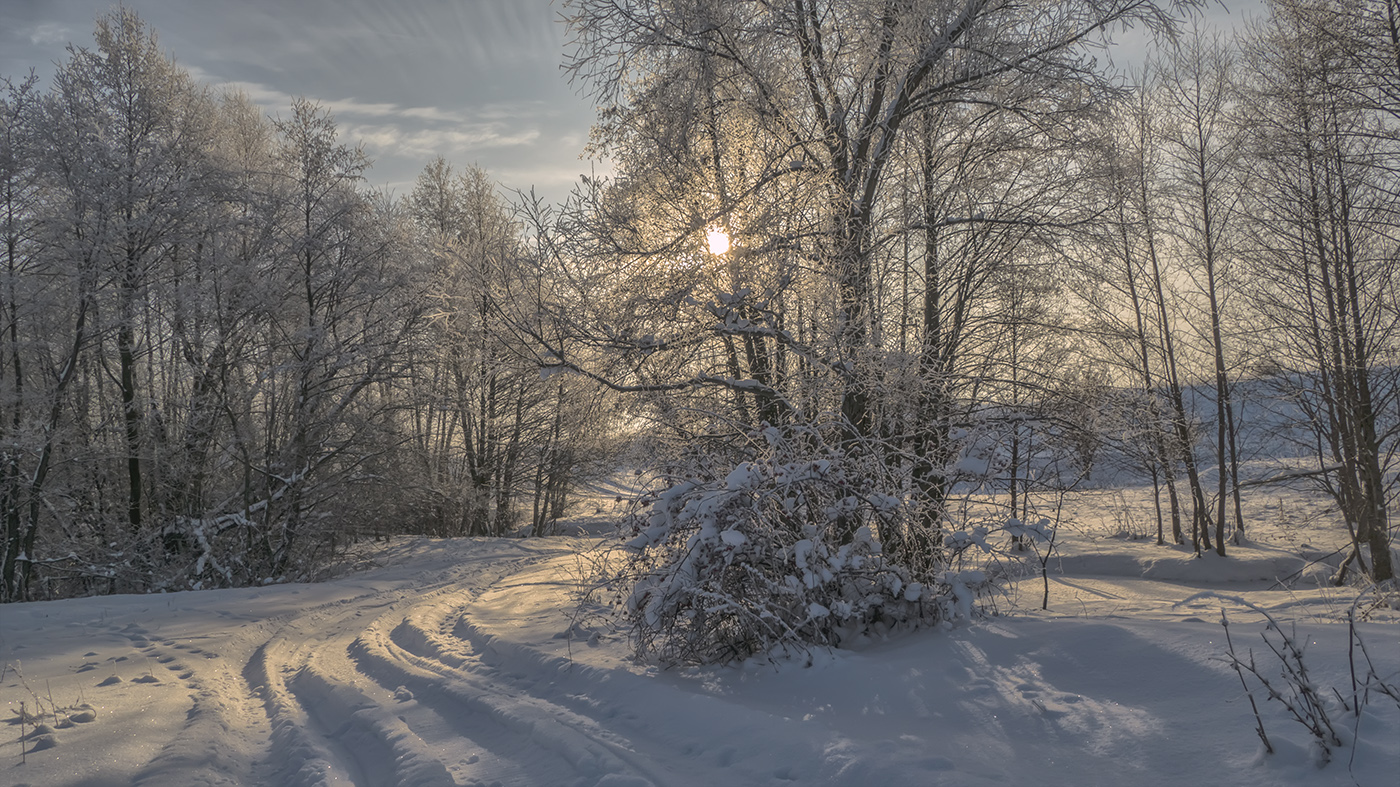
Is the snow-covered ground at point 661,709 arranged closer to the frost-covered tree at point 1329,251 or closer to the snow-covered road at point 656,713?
the snow-covered road at point 656,713

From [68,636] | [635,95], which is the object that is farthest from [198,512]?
[635,95]

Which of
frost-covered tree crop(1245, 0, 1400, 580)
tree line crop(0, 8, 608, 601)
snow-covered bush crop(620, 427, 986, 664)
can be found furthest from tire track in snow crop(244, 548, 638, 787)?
frost-covered tree crop(1245, 0, 1400, 580)

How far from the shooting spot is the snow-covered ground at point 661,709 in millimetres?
3443

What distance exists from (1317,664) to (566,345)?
6.21 metres

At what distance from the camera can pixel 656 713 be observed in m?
4.59

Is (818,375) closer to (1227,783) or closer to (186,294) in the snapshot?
(1227,783)

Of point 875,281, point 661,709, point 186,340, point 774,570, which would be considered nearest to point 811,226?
point 875,281

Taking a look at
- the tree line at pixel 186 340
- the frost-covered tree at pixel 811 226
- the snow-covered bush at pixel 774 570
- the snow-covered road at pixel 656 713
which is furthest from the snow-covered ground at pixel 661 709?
the tree line at pixel 186 340

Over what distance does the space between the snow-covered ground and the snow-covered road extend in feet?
0.06

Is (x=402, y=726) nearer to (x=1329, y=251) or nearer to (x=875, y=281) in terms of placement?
(x=875, y=281)

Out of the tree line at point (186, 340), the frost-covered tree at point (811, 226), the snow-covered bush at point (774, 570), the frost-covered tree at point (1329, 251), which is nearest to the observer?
the snow-covered bush at point (774, 570)

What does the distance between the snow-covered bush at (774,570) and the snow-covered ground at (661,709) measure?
0.26 m

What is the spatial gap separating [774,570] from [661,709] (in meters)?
1.26

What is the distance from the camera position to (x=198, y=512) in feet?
49.1
